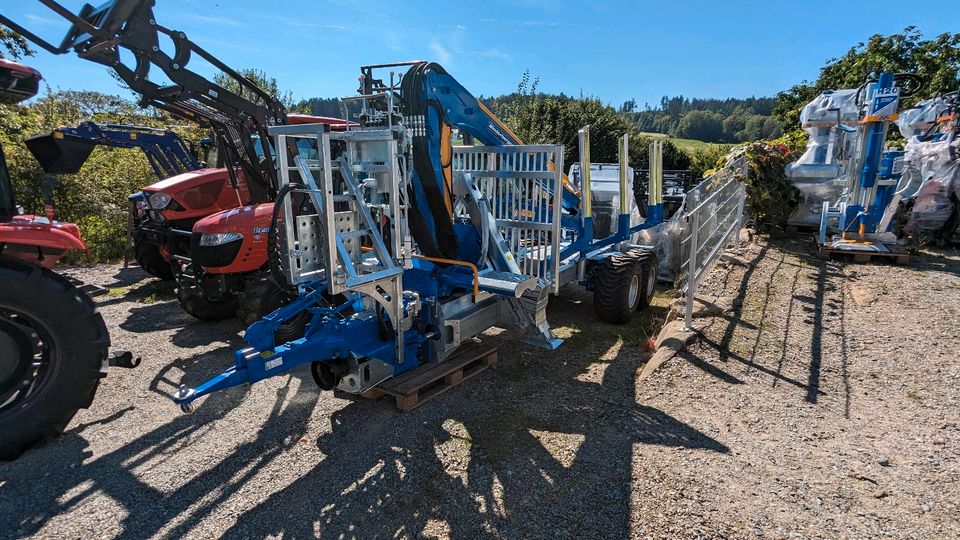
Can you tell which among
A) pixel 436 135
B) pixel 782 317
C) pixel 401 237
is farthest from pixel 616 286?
pixel 401 237

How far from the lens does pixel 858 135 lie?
8.70 meters

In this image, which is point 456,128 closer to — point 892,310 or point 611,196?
point 611,196

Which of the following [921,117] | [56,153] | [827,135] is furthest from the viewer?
[921,117]

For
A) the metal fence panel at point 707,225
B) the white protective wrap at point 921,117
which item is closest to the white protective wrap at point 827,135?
the metal fence panel at point 707,225

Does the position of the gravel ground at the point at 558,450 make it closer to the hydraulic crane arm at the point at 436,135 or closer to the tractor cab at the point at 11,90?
the hydraulic crane arm at the point at 436,135

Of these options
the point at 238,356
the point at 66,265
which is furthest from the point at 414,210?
the point at 66,265

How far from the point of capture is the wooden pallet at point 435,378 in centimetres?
418

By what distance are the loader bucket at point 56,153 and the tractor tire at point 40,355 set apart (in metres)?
1.25

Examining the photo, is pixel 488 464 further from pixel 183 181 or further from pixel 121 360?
pixel 183 181

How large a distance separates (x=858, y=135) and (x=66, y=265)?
14.7 m

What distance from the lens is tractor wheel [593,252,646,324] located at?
19.8ft

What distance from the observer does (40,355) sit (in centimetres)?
358

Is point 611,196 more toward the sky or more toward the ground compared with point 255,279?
more toward the sky

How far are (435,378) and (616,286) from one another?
2696mm
